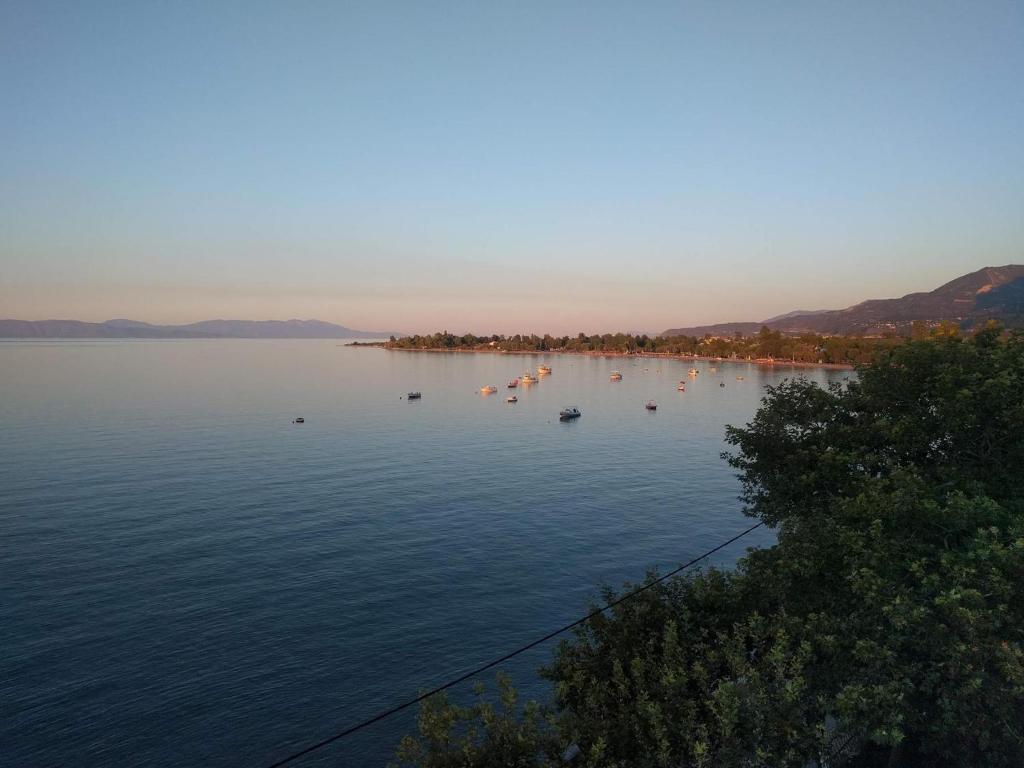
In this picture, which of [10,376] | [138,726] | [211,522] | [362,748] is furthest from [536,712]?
[10,376]

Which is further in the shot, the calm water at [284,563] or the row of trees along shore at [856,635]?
the calm water at [284,563]

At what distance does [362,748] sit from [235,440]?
69533mm

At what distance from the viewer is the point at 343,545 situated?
4612 cm

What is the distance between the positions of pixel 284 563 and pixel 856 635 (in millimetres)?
36572

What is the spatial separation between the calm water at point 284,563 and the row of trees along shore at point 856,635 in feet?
28.5

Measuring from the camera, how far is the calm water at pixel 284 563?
87.1ft

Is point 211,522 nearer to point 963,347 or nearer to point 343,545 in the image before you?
point 343,545

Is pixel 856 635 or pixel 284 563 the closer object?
pixel 856 635

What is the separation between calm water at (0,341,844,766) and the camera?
2655 cm

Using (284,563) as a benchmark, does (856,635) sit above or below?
above

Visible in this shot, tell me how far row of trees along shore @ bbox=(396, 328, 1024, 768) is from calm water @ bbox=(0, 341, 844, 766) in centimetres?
869

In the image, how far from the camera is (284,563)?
42188 mm

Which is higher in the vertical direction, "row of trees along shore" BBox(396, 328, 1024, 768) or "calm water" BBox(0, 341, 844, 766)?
"row of trees along shore" BBox(396, 328, 1024, 768)

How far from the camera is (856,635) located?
17.6 metres
